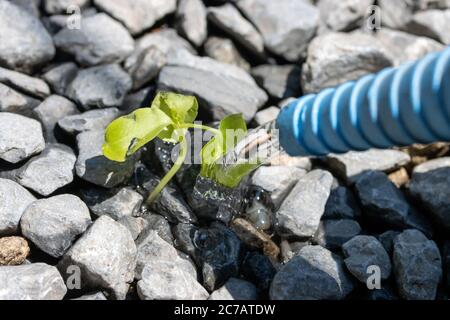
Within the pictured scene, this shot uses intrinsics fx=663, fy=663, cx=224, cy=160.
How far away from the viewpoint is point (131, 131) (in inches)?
59.5

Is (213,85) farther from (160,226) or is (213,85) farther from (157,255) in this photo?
(157,255)

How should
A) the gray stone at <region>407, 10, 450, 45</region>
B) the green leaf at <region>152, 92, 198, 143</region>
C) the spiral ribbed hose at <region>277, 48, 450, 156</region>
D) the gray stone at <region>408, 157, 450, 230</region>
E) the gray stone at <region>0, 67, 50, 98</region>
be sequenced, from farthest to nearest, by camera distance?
the gray stone at <region>407, 10, 450, 45</region> → the gray stone at <region>0, 67, 50, 98</region> → the gray stone at <region>408, 157, 450, 230</region> → the green leaf at <region>152, 92, 198, 143</region> → the spiral ribbed hose at <region>277, 48, 450, 156</region>

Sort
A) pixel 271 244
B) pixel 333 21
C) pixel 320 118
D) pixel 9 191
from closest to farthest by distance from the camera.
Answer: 1. pixel 320 118
2. pixel 9 191
3. pixel 271 244
4. pixel 333 21

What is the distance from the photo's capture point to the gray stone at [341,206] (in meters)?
1.73

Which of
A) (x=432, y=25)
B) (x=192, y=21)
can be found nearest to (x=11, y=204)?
(x=192, y=21)

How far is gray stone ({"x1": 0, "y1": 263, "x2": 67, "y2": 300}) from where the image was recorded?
1320 millimetres

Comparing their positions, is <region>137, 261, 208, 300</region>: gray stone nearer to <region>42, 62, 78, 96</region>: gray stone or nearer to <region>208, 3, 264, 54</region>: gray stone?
<region>42, 62, 78, 96</region>: gray stone

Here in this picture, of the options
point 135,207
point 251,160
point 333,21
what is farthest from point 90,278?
point 333,21

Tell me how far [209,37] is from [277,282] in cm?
101

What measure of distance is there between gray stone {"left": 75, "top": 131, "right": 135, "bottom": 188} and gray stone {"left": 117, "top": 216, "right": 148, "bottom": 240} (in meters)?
0.10

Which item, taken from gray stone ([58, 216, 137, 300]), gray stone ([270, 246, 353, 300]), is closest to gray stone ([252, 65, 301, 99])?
gray stone ([270, 246, 353, 300])

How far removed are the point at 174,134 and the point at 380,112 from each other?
60cm

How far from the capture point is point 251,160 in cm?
171
